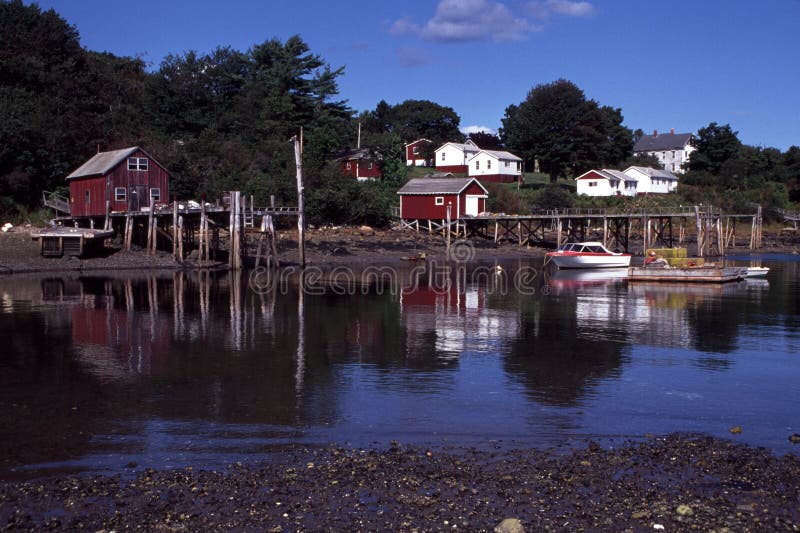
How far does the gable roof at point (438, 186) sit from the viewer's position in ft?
226

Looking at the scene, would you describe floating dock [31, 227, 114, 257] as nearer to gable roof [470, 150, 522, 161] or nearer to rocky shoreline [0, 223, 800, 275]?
rocky shoreline [0, 223, 800, 275]

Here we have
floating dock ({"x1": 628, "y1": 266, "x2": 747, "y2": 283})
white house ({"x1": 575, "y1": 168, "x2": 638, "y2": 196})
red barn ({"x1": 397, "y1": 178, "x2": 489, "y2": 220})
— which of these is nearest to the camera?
floating dock ({"x1": 628, "y1": 266, "x2": 747, "y2": 283})

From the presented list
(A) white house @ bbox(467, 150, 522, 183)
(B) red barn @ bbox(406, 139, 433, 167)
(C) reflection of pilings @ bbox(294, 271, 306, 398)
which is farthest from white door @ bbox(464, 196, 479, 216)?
(C) reflection of pilings @ bbox(294, 271, 306, 398)

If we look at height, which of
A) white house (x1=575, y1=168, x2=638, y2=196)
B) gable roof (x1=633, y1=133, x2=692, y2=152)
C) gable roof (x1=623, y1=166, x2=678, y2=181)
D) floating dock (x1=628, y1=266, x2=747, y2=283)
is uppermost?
gable roof (x1=633, y1=133, x2=692, y2=152)

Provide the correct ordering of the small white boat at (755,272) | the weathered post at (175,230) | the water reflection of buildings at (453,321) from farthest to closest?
the weathered post at (175,230) → the small white boat at (755,272) → the water reflection of buildings at (453,321)

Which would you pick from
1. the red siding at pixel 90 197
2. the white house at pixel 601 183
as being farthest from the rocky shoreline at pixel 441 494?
the white house at pixel 601 183

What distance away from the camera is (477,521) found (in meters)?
9.40

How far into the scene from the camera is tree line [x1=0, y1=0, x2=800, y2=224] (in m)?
60.0

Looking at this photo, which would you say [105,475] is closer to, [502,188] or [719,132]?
[502,188]

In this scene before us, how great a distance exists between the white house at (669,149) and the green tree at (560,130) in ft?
95.8

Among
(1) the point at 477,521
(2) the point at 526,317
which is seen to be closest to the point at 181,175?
(2) the point at 526,317

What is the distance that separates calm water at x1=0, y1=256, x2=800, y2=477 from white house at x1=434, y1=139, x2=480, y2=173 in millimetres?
63493

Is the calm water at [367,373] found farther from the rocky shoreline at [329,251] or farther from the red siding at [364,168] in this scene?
the red siding at [364,168]

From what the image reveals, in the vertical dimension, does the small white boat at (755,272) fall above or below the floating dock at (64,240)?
below
